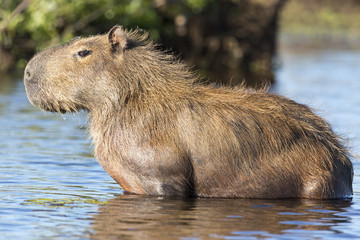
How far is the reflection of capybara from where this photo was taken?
6.61 meters

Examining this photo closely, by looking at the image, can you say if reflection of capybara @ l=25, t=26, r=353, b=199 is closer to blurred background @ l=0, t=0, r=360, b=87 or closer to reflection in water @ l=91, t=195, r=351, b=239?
reflection in water @ l=91, t=195, r=351, b=239

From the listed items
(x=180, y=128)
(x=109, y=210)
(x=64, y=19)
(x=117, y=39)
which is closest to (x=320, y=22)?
(x=64, y=19)

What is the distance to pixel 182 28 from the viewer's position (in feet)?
67.3

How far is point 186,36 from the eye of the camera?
20.8 m

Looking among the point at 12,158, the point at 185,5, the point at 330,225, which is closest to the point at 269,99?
the point at 330,225

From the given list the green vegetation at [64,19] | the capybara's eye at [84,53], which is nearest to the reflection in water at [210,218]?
the capybara's eye at [84,53]

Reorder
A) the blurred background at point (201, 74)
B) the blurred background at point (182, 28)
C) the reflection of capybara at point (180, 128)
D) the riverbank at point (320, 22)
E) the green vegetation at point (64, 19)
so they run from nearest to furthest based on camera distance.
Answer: the blurred background at point (201, 74), the reflection of capybara at point (180, 128), the green vegetation at point (64, 19), the blurred background at point (182, 28), the riverbank at point (320, 22)

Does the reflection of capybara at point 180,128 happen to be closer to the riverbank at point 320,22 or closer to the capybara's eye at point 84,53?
the capybara's eye at point 84,53

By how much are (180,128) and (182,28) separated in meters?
14.1

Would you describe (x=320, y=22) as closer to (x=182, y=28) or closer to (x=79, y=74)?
(x=182, y=28)

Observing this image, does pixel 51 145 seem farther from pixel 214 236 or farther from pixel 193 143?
pixel 214 236

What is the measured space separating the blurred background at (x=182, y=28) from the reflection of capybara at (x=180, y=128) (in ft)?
25.8

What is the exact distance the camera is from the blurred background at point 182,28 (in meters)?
17.1

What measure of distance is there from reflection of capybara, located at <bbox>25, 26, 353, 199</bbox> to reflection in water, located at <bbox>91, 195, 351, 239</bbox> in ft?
0.51
